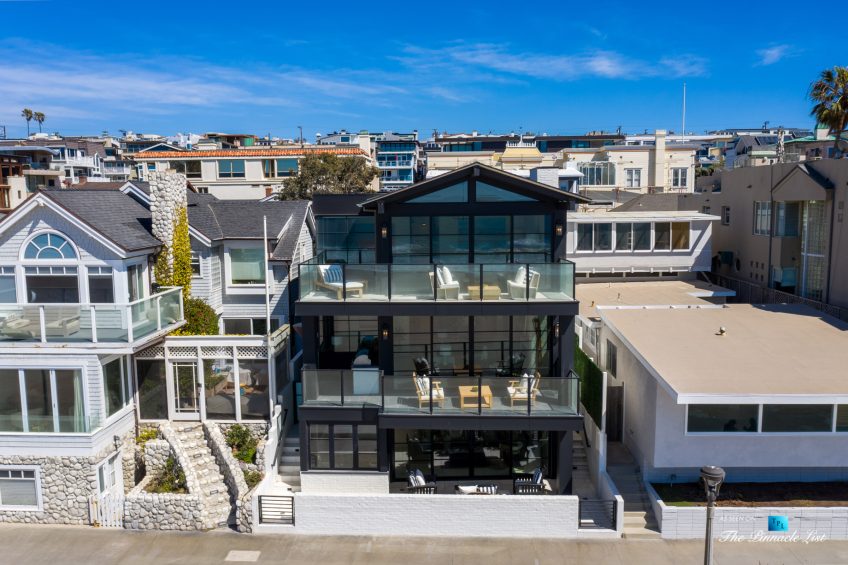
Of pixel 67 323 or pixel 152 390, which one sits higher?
pixel 67 323

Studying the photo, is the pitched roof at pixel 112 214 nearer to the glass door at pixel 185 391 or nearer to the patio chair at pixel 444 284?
the glass door at pixel 185 391

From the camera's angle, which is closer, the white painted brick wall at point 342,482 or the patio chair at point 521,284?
the patio chair at point 521,284

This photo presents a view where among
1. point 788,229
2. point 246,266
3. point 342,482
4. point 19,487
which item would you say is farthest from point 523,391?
point 788,229

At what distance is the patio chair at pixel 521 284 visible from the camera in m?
16.9

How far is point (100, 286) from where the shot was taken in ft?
61.3

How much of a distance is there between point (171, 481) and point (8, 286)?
7.28m

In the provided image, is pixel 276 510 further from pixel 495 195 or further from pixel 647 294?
pixel 647 294

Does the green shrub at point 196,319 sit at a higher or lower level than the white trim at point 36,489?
higher

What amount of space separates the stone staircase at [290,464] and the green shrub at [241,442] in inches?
32.8

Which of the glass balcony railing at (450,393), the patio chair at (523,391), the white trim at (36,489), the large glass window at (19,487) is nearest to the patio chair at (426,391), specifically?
the glass balcony railing at (450,393)

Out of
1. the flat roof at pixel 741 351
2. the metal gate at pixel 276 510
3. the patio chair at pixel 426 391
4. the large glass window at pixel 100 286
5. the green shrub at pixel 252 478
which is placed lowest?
the metal gate at pixel 276 510

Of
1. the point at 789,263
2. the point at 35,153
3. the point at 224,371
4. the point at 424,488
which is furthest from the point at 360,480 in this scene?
the point at 35,153

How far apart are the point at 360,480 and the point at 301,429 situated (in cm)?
204

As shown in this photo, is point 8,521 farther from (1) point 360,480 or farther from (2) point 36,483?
(1) point 360,480
